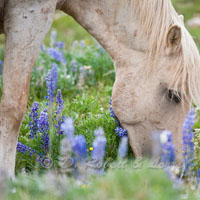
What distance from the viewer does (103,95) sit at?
587 centimetres

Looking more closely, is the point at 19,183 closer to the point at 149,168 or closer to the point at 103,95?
the point at 149,168

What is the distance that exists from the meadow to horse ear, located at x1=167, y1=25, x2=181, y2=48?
0.89 metres

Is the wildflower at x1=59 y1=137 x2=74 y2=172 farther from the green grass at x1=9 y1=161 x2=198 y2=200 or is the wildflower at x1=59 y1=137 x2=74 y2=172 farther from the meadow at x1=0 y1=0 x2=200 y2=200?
the green grass at x1=9 y1=161 x2=198 y2=200

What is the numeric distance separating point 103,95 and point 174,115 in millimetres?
2429

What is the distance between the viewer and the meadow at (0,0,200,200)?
7.11 ft

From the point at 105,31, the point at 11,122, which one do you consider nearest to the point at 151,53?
the point at 105,31

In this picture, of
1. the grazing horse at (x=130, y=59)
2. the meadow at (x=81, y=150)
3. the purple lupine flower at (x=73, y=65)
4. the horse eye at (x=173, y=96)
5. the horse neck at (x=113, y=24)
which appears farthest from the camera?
the purple lupine flower at (x=73, y=65)

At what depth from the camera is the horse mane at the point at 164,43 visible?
3.38 m

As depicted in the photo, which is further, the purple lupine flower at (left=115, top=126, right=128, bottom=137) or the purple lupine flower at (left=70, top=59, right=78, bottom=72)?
the purple lupine flower at (left=70, top=59, right=78, bottom=72)

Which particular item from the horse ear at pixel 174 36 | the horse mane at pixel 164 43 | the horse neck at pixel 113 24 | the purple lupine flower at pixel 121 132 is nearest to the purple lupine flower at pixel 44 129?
the purple lupine flower at pixel 121 132

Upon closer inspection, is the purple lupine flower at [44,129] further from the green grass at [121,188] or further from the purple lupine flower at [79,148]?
the green grass at [121,188]

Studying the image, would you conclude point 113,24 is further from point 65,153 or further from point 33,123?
point 65,153

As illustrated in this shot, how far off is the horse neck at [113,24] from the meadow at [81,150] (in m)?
0.64

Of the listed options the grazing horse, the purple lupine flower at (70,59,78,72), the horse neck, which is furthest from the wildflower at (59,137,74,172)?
the purple lupine flower at (70,59,78,72)
